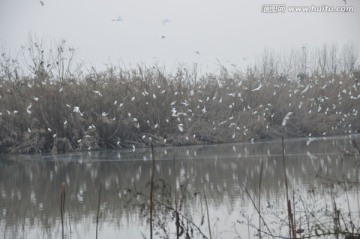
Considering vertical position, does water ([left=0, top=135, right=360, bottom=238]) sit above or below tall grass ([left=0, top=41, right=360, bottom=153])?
below

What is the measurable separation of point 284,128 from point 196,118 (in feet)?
12.2

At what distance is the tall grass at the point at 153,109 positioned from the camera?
22781 mm

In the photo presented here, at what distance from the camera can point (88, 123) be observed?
23016 mm

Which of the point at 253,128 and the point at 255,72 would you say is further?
the point at 255,72

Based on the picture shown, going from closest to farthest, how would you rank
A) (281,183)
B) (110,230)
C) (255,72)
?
1. (110,230)
2. (281,183)
3. (255,72)

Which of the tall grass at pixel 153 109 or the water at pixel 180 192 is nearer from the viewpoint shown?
the water at pixel 180 192

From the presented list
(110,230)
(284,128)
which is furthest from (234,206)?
(284,128)

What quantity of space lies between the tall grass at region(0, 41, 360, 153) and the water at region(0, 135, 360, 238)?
5.93 ft

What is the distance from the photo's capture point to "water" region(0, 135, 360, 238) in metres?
6.40

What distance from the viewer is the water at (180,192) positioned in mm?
6402

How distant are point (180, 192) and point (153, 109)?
13.9 meters

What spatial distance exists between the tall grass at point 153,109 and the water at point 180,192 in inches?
71.2

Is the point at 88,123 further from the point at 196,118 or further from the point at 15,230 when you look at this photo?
the point at 15,230

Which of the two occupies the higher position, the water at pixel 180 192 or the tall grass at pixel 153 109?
the tall grass at pixel 153 109
